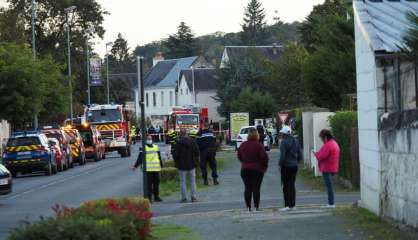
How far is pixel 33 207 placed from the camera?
25.3 m

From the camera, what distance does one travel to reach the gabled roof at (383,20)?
15.8 meters

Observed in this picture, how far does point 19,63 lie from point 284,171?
34979 millimetres

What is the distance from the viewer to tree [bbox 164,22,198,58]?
144125 mm

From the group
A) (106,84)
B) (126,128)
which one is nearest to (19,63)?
(126,128)

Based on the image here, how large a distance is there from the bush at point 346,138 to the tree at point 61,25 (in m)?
58.6

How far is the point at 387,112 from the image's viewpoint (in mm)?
16031

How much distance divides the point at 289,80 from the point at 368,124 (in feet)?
208

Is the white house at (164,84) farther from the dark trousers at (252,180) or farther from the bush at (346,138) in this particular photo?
the dark trousers at (252,180)

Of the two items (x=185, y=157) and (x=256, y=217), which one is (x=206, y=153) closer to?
(x=185, y=157)

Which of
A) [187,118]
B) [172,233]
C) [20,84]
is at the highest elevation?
[20,84]

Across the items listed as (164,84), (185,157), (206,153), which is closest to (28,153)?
(206,153)

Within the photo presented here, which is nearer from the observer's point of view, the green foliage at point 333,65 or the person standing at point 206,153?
the person standing at point 206,153

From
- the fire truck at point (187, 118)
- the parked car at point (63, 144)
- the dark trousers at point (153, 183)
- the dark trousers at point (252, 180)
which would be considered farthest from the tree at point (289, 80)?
the dark trousers at point (252, 180)

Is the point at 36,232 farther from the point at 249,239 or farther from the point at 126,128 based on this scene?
the point at 126,128
